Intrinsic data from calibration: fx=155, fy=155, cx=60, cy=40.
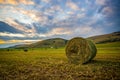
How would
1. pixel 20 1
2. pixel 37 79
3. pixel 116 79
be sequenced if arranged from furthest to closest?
pixel 20 1 → pixel 37 79 → pixel 116 79

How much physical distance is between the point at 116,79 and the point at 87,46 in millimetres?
5426

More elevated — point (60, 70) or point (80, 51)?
point (80, 51)

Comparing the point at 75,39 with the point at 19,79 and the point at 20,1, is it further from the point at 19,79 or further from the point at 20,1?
the point at 20,1

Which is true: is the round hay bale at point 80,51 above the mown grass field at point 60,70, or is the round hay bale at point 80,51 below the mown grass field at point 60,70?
above

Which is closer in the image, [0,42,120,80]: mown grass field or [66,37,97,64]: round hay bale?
[0,42,120,80]: mown grass field

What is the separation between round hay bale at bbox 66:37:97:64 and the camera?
1159 centimetres

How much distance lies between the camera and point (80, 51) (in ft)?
38.8

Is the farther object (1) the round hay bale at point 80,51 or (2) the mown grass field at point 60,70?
(1) the round hay bale at point 80,51

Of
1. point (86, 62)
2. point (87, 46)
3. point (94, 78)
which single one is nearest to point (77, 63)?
point (86, 62)

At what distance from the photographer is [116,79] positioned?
21.3 feet

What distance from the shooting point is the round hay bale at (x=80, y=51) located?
11.6 metres

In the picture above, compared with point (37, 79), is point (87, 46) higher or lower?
higher

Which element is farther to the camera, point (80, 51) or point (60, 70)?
point (80, 51)

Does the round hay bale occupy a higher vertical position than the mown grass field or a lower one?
higher
